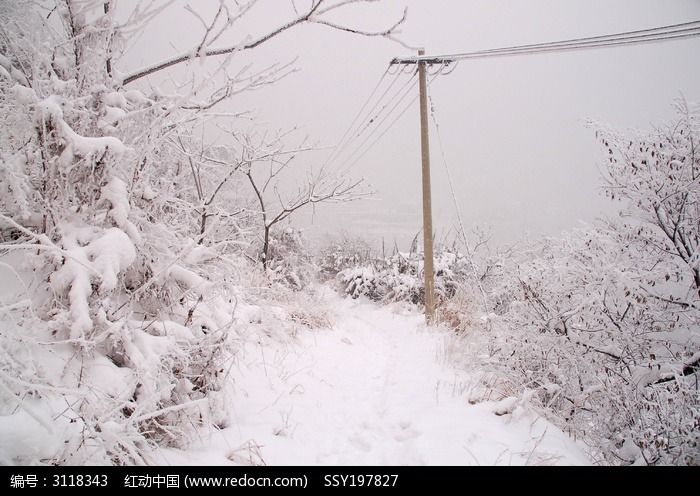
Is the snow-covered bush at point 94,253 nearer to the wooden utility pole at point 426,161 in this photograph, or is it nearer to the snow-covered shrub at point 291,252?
the wooden utility pole at point 426,161

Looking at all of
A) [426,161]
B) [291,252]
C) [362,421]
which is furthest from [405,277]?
[362,421]

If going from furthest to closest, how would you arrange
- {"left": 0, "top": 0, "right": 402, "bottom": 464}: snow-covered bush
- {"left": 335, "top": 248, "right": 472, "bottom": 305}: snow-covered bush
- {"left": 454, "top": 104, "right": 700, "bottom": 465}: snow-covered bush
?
{"left": 335, "top": 248, "right": 472, "bottom": 305}: snow-covered bush → {"left": 454, "top": 104, "right": 700, "bottom": 465}: snow-covered bush → {"left": 0, "top": 0, "right": 402, "bottom": 464}: snow-covered bush

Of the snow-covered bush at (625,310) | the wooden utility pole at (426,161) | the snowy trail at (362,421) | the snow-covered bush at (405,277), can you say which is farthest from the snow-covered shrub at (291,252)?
the snow-covered bush at (625,310)

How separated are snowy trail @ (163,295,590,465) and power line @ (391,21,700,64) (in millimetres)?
5474

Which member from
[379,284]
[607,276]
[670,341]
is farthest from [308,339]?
[379,284]

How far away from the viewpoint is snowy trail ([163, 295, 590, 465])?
7.04 feet

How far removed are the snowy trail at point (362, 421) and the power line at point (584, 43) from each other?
5474mm

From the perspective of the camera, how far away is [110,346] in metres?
2.21

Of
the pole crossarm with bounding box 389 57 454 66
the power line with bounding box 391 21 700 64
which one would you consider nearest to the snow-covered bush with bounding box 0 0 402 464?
the power line with bounding box 391 21 700 64

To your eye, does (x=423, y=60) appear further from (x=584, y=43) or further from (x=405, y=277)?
(x=405, y=277)

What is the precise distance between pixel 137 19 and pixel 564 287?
519 centimetres

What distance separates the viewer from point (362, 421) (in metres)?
2.90

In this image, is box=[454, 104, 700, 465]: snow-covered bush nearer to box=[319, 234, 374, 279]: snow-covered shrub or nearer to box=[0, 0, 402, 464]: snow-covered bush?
box=[0, 0, 402, 464]: snow-covered bush

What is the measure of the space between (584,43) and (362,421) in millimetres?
6997
